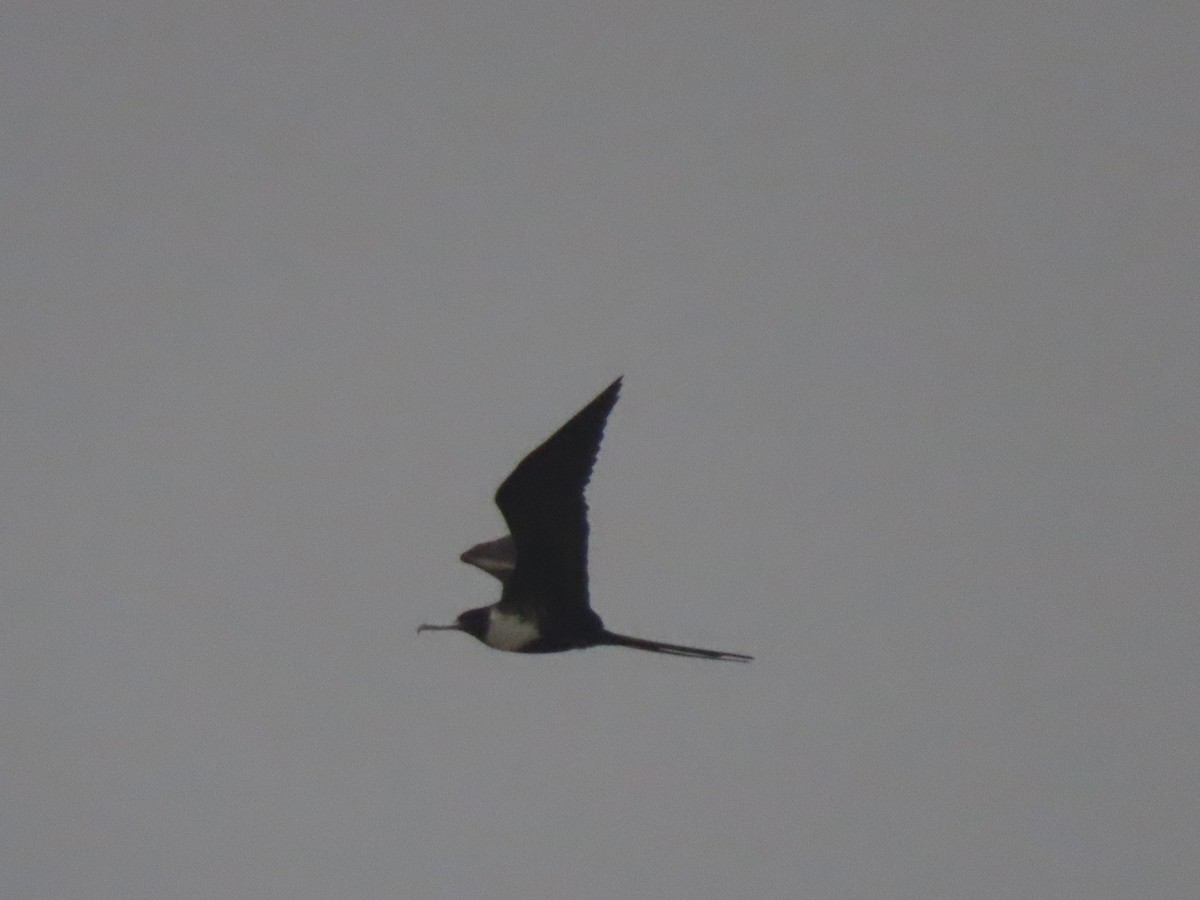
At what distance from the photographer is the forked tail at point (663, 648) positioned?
297 inches

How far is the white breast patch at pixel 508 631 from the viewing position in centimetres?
809

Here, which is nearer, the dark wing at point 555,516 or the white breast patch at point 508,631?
the dark wing at point 555,516

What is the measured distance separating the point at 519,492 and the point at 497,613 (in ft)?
3.01

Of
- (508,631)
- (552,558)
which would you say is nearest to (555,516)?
(552,558)

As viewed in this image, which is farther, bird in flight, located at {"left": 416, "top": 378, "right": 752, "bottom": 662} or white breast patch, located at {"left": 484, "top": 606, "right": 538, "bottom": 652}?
white breast patch, located at {"left": 484, "top": 606, "right": 538, "bottom": 652}

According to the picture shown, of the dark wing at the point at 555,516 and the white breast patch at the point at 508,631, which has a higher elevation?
the dark wing at the point at 555,516

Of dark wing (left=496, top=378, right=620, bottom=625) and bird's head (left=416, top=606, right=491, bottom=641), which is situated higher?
dark wing (left=496, top=378, right=620, bottom=625)

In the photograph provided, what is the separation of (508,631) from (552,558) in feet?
1.89

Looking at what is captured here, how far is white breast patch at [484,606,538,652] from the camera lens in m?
8.09

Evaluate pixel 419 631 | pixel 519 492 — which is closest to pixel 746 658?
pixel 519 492

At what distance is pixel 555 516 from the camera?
7492 millimetres

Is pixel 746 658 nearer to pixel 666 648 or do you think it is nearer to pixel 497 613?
pixel 666 648

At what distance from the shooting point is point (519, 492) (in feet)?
24.3

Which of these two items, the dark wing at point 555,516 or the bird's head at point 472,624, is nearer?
the dark wing at point 555,516
